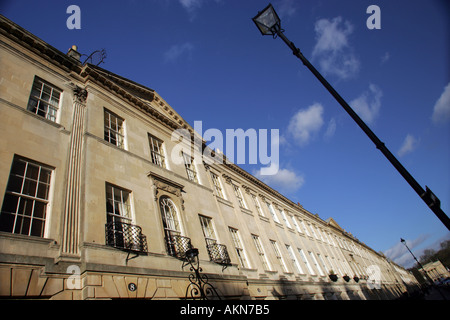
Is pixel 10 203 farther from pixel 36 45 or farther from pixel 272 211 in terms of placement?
pixel 272 211

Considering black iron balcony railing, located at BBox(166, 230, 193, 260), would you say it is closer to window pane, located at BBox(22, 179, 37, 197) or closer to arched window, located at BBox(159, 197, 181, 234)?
arched window, located at BBox(159, 197, 181, 234)

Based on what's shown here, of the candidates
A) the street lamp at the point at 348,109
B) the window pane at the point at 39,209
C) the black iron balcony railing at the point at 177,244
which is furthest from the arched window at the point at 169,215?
the street lamp at the point at 348,109

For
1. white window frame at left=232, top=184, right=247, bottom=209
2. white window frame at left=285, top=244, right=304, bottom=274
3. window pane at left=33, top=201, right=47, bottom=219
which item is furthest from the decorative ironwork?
white window frame at left=285, top=244, right=304, bottom=274

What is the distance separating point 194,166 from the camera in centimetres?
1830

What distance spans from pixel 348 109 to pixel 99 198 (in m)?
8.75

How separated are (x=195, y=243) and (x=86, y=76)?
10094 millimetres

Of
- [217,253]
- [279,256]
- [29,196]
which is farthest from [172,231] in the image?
[279,256]

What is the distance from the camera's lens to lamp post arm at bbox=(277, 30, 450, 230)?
4.33 m

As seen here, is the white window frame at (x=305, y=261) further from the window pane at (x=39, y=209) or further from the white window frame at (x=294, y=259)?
the window pane at (x=39, y=209)

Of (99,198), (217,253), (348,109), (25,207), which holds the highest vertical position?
(99,198)

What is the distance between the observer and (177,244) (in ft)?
38.2
